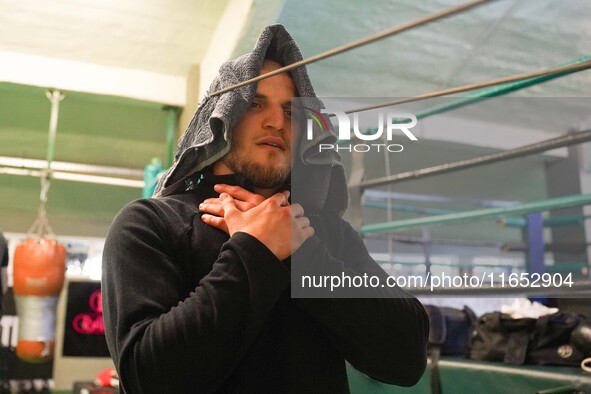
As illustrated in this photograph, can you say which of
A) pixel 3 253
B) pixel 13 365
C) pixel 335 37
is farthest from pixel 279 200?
Answer: pixel 13 365

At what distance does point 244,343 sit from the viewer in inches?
30.8

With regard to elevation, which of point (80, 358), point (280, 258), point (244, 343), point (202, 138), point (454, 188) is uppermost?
point (454, 188)

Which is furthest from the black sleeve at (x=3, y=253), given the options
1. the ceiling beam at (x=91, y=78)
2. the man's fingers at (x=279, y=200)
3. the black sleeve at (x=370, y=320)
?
the black sleeve at (x=370, y=320)

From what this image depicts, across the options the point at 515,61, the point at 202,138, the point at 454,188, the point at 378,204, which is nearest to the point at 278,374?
the point at 202,138

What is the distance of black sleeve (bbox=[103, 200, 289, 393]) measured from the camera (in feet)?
2.44

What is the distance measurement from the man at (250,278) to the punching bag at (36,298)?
9.07 feet

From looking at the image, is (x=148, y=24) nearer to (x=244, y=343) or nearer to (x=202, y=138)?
(x=202, y=138)

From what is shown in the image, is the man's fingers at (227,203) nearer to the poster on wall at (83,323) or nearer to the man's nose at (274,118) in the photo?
the man's nose at (274,118)

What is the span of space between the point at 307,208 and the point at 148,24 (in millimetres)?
3167

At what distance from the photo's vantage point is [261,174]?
A: 0.95m

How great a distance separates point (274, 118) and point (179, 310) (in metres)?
0.38

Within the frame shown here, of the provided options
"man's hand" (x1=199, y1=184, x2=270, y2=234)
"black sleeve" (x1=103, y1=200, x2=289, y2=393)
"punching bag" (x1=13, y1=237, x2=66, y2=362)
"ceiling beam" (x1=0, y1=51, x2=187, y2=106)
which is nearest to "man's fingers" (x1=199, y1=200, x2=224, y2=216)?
"man's hand" (x1=199, y1=184, x2=270, y2=234)

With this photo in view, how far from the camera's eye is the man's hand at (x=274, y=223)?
2.69 ft

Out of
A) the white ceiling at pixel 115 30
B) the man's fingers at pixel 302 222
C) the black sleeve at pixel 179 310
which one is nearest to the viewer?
the black sleeve at pixel 179 310
